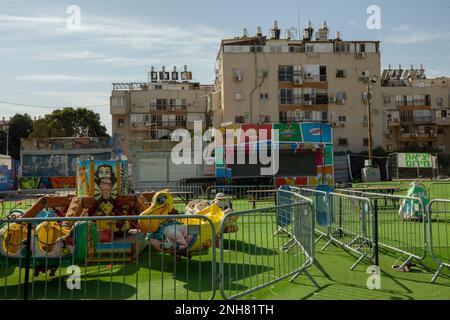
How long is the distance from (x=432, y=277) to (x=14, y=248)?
628 centimetres

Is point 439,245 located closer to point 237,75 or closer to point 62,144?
point 62,144

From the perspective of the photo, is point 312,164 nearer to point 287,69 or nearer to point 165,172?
point 165,172

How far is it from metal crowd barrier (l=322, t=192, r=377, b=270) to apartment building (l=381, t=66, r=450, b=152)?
5052 cm

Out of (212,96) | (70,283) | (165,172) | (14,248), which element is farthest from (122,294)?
(212,96)

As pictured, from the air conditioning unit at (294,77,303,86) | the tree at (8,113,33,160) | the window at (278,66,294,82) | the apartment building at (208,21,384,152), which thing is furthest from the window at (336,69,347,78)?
the tree at (8,113,33,160)

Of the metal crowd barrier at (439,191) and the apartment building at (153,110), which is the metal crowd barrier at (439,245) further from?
the apartment building at (153,110)

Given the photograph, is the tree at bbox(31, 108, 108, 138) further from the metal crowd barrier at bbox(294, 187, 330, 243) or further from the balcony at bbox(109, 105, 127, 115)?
the metal crowd barrier at bbox(294, 187, 330, 243)

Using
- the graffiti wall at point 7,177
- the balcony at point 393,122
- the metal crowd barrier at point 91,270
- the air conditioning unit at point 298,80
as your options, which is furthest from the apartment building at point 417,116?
the metal crowd barrier at point 91,270

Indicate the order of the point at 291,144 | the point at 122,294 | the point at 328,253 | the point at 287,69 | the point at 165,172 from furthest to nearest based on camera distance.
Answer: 1. the point at 287,69
2. the point at 165,172
3. the point at 291,144
4. the point at 328,253
5. the point at 122,294

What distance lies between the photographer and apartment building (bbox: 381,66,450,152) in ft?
188

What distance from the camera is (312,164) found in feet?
87.0

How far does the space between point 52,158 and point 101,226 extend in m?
32.9

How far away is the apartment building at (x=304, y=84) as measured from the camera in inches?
1911

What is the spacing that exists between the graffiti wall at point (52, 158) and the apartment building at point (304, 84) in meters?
15.5
